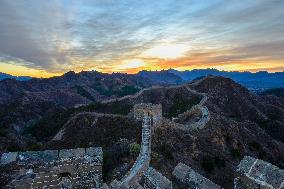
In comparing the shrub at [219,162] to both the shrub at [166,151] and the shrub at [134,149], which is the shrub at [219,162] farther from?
the shrub at [134,149]

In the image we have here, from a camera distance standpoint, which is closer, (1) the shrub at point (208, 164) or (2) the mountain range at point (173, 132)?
(2) the mountain range at point (173, 132)

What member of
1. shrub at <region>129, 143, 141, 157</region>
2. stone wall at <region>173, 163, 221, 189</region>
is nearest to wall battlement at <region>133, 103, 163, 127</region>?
shrub at <region>129, 143, 141, 157</region>

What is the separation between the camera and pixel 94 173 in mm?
28781

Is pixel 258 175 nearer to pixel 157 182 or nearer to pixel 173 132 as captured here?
pixel 157 182

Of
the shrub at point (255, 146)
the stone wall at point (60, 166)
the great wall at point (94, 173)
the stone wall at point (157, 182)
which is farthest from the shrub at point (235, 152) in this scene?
the stone wall at point (157, 182)

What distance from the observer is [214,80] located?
143250mm

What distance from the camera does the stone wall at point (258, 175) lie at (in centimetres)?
1449

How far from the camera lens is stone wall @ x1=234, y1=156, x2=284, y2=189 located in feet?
47.5

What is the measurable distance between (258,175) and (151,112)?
38.4 metres

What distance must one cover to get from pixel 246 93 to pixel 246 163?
150 m

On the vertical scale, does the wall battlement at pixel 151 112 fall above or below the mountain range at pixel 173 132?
above

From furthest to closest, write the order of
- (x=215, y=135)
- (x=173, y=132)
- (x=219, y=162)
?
(x=215, y=135) < (x=219, y=162) < (x=173, y=132)

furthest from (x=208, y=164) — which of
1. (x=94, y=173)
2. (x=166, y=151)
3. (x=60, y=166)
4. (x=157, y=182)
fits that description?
(x=157, y=182)

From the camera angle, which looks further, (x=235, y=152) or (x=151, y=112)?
(x=235, y=152)
